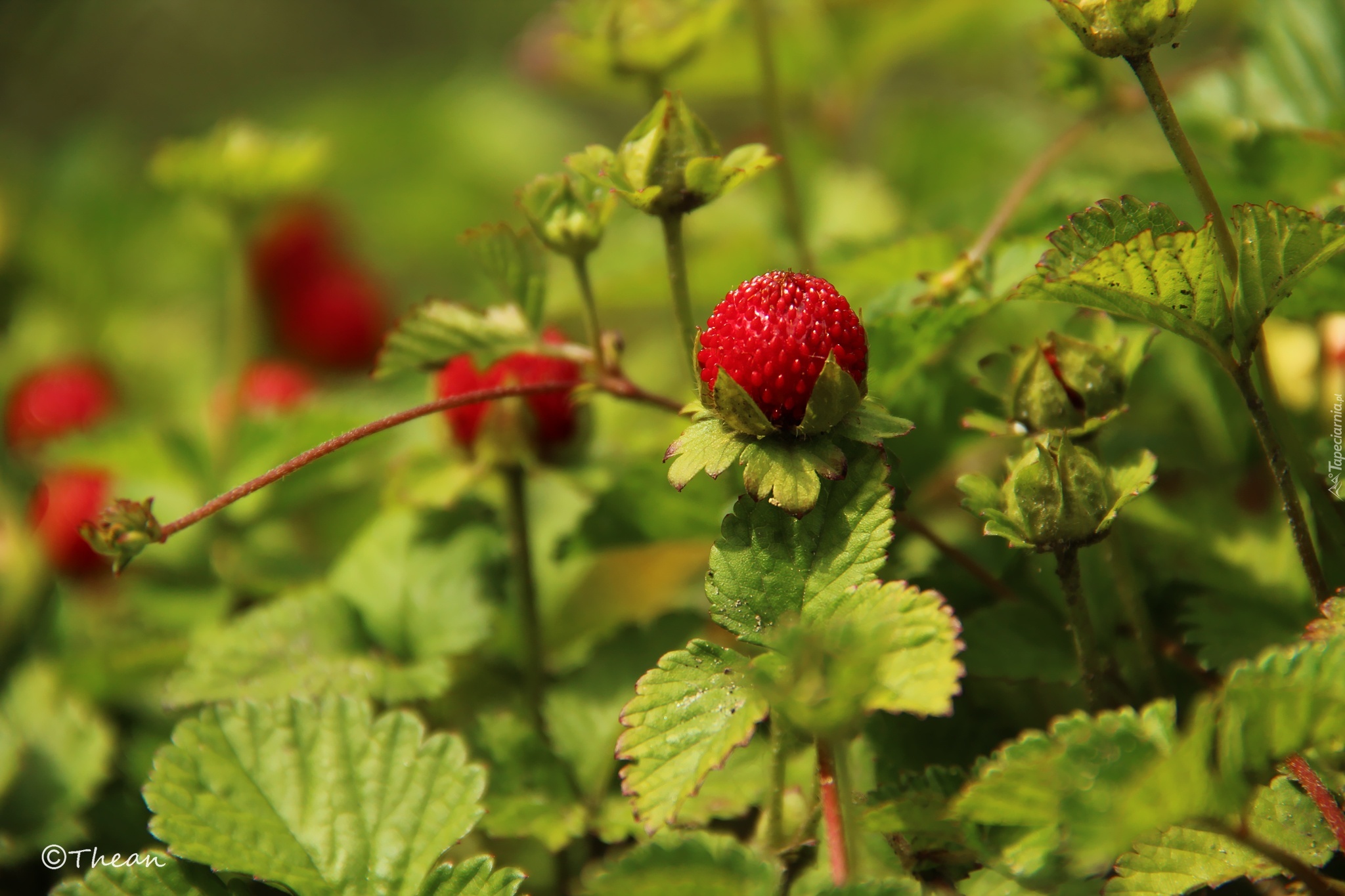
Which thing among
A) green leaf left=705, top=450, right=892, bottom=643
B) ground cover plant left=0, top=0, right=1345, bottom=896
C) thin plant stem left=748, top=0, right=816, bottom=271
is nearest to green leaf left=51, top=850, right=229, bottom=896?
ground cover plant left=0, top=0, right=1345, bottom=896

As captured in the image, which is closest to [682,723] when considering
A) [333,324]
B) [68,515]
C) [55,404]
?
[68,515]

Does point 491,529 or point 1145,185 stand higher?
point 1145,185

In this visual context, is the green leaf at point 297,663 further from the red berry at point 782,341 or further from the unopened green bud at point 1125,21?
the unopened green bud at point 1125,21

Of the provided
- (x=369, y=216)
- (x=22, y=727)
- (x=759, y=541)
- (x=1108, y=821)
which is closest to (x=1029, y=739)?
(x=1108, y=821)

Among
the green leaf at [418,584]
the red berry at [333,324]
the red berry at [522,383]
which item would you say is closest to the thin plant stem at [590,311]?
the red berry at [522,383]

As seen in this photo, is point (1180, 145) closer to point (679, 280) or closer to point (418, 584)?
point (679, 280)

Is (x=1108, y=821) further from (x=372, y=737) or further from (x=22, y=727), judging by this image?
(x=22, y=727)

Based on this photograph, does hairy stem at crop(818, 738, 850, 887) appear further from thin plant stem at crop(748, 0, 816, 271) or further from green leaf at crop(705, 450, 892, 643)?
thin plant stem at crop(748, 0, 816, 271)
